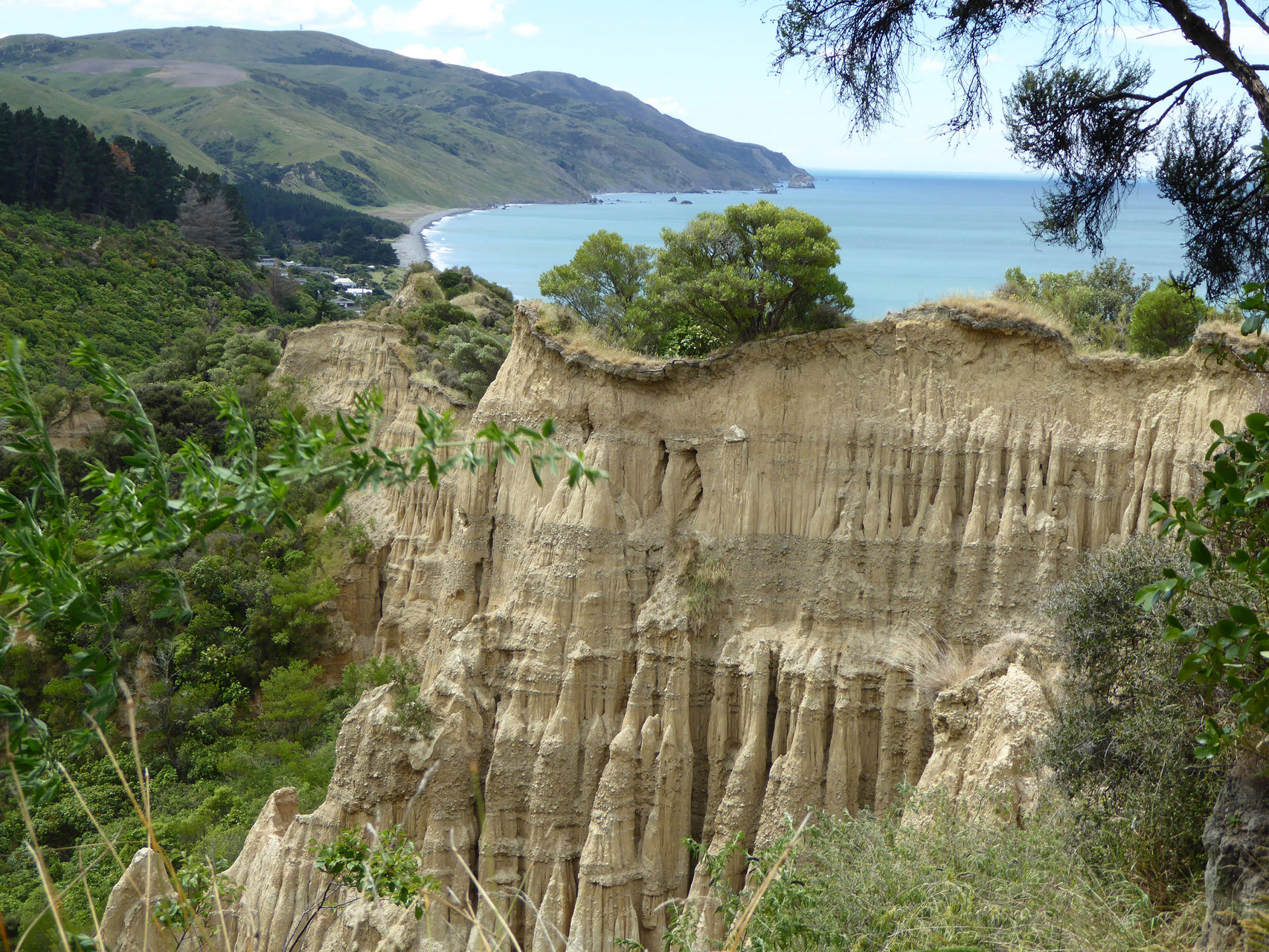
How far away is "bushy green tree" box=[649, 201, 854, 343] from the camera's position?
21906mm

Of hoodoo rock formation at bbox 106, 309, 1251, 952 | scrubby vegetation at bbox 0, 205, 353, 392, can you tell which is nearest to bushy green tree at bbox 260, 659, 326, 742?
hoodoo rock formation at bbox 106, 309, 1251, 952

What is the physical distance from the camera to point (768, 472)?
57.9 ft

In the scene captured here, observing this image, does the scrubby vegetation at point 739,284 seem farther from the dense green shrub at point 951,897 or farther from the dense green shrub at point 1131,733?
the dense green shrub at point 951,897

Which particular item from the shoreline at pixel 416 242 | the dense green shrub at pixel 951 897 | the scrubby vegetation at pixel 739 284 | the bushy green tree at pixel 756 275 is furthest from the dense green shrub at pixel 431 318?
the shoreline at pixel 416 242

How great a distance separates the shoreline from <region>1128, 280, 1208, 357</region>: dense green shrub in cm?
6941

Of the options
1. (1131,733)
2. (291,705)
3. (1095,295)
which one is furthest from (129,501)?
(1095,295)

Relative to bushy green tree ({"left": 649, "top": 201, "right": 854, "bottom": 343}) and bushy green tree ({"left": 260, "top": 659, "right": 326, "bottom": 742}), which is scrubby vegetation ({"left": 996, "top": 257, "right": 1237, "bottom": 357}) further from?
bushy green tree ({"left": 260, "top": 659, "right": 326, "bottom": 742})

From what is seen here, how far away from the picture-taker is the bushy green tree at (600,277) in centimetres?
3198

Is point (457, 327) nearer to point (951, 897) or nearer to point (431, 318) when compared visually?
point (431, 318)

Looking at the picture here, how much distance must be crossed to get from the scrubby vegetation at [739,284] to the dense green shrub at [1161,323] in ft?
26.5

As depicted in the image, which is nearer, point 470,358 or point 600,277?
point 600,277

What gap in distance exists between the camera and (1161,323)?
23859mm

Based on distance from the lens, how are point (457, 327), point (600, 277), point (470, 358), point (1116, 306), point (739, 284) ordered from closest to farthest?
point (739, 284) < point (600, 277) < point (1116, 306) < point (470, 358) < point (457, 327)

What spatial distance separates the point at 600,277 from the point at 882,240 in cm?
6679
